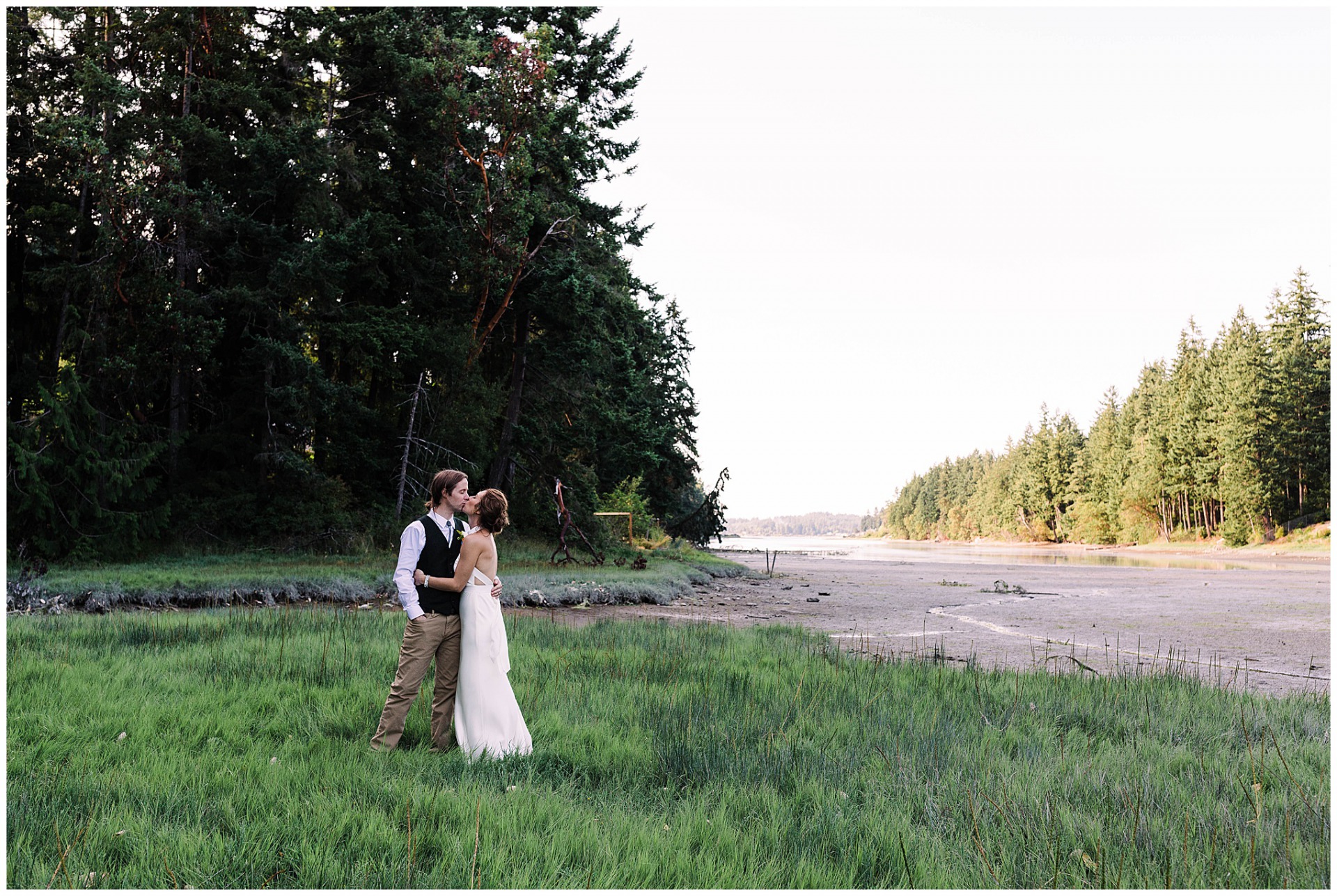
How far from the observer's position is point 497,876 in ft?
12.3

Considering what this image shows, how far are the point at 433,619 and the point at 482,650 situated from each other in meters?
0.44

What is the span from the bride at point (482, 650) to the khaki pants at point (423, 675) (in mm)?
102

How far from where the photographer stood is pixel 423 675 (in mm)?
5945

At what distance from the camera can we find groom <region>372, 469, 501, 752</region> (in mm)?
5836

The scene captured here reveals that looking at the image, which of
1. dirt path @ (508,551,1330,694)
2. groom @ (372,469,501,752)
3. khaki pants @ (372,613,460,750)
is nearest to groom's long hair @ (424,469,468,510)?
groom @ (372,469,501,752)

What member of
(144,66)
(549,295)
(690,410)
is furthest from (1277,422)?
(144,66)

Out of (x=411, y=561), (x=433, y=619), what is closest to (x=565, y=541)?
(x=433, y=619)

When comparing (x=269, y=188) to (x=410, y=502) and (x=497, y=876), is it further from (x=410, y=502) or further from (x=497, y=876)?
(x=497, y=876)

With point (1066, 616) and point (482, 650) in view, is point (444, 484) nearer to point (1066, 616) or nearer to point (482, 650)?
point (482, 650)

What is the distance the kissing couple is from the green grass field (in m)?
0.24

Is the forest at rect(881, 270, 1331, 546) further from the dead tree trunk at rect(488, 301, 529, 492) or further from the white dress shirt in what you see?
the white dress shirt

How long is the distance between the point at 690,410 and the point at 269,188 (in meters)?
27.6

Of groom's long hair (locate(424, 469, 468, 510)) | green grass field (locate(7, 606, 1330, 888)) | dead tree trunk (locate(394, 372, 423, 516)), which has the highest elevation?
dead tree trunk (locate(394, 372, 423, 516))

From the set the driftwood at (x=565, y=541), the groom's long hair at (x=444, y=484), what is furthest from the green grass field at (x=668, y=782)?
the driftwood at (x=565, y=541)
